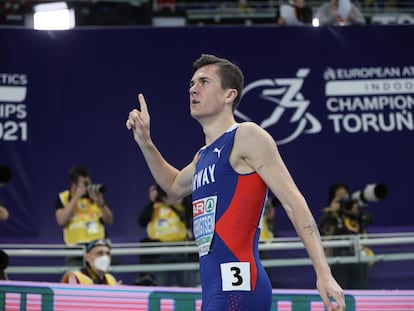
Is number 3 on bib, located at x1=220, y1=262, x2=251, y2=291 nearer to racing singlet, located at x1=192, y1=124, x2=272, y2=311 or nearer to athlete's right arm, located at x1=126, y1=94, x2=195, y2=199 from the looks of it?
racing singlet, located at x1=192, y1=124, x2=272, y2=311

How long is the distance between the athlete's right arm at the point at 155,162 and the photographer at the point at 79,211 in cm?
446

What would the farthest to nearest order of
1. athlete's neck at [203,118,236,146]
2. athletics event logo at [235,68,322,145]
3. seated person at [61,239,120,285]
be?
athletics event logo at [235,68,322,145]
seated person at [61,239,120,285]
athlete's neck at [203,118,236,146]

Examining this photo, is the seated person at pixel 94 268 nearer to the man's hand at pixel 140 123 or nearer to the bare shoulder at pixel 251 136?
the man's hand at pixel 140 123

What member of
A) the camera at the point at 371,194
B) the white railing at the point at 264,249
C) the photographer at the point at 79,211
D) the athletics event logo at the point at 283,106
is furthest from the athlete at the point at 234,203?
the athletics event logo at the point at 283,106

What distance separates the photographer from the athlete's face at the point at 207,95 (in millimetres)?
4191

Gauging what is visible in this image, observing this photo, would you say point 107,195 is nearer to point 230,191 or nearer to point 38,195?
point 38,195

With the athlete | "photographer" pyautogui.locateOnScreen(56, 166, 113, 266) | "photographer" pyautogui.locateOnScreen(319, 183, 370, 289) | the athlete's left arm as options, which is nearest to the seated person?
"photographer" pyautogui.locateOnScreen(56, 166, 113, 266)

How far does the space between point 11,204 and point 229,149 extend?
21.3ft

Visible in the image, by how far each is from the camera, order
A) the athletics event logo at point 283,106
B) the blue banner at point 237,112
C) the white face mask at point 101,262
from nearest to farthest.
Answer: the white face mask at point 101,262 → the blue banner at point 237,112 → the athletics event logo at point 283,106

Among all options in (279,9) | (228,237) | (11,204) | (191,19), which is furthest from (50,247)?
(191,19)

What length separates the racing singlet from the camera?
12.8 feet

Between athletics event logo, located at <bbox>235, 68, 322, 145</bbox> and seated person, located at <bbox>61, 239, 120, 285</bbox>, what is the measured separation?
3.13 meters

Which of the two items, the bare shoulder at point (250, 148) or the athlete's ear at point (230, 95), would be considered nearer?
the bare shoulder at point (250, 148)

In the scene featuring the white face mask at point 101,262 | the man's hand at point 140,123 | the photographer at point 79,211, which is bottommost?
the white face mask at point 101,262
